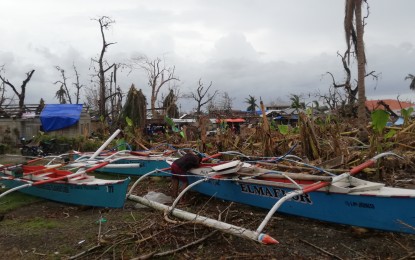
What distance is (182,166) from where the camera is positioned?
7.80 m

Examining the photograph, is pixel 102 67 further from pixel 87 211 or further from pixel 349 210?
pixel 349 210

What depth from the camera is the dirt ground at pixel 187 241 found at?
5.00 m

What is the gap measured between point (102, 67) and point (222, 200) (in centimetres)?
2552

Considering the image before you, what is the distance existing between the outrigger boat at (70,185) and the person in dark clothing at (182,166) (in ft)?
3.66

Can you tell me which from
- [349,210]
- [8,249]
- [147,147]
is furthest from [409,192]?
[147,147]

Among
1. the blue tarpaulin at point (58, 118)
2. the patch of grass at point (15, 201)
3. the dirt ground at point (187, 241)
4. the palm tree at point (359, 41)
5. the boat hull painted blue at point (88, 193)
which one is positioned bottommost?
the patch of grass at point (15, 201)

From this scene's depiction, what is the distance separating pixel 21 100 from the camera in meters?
29.7

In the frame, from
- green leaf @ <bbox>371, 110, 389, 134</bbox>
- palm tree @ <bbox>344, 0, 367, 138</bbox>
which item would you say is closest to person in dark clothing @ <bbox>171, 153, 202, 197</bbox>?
green leaf @ <bbox>371, 110, 389, 134</bbox>

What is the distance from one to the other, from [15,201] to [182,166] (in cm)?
390

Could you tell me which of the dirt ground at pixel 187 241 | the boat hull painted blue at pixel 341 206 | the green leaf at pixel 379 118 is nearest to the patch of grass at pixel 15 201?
the dirt ground at pixel 187 241

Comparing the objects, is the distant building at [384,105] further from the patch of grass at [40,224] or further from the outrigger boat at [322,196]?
the patch of grass at [40,224]

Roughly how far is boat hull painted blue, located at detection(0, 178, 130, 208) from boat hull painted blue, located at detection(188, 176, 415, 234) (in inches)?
78.5

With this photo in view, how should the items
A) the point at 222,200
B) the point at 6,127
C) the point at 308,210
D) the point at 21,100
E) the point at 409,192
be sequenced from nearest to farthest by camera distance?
the point at 409,192 → the point at 308,210 → the point at 222,200 → the point at 6,127 → the point at 21,100

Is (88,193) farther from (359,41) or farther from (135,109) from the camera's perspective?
(135,109)
